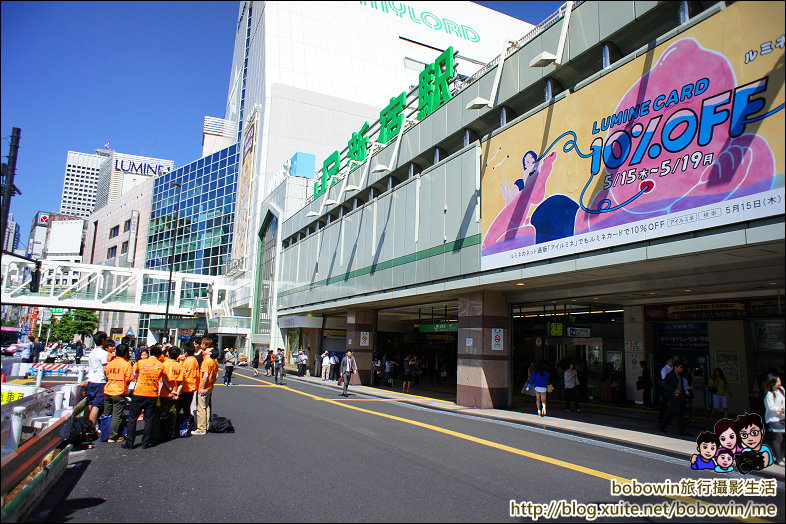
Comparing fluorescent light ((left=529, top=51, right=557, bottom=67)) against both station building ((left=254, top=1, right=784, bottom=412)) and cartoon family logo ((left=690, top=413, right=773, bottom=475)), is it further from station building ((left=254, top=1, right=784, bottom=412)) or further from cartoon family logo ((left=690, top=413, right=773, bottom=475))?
cartoon family logo ((left=690, top=413, right=773, bottom=475))

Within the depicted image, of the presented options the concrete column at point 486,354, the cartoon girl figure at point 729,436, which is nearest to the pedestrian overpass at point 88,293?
the concrete column at point 486,354

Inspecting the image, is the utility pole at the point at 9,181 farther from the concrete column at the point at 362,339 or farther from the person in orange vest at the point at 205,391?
the concrete column at the point at 362,339

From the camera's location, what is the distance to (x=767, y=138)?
8.66 meters

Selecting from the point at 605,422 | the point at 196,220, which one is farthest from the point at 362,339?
the point at 196,220

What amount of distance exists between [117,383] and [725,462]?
10336 mm

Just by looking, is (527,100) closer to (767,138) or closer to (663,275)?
(663,275)

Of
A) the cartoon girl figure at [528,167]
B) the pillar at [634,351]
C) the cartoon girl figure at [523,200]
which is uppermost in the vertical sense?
the cartoon girl figure at [528,167]

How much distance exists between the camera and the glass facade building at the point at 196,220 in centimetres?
6838

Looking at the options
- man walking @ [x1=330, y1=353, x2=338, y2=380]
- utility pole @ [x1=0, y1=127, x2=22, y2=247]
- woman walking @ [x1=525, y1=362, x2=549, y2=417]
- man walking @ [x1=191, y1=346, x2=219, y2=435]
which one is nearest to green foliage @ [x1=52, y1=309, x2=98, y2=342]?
man walking @ [x1=330, y1=353, x2=338, y2=380]

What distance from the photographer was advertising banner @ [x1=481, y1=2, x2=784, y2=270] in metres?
8.81

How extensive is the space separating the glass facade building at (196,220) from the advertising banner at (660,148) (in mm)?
57769

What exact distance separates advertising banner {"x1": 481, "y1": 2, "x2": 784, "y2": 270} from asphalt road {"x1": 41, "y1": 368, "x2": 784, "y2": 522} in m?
4.61

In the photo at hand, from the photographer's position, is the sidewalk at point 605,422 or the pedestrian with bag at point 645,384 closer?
the sidewalk at point 605,422

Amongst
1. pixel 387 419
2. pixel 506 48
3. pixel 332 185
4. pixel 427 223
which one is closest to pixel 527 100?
pixel 506 48
